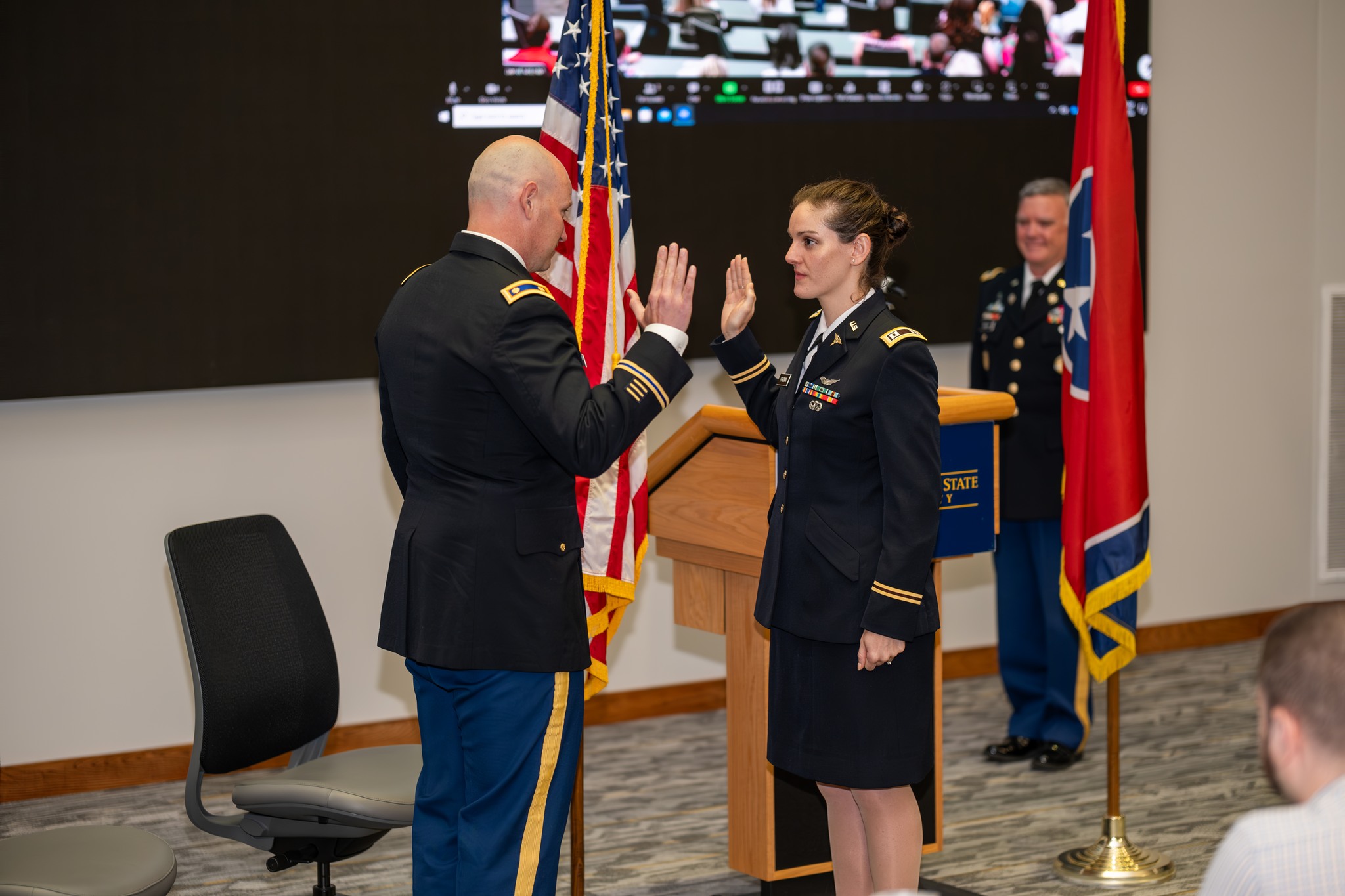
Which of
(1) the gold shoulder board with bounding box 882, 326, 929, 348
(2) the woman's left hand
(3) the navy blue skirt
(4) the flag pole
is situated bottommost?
(4) the flag pole

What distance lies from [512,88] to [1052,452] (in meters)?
2.14

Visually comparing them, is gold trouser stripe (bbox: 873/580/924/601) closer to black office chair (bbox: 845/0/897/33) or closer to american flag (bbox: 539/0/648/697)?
american flag (bbox: 539/0/648/697)

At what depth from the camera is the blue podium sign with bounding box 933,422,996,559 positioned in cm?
323

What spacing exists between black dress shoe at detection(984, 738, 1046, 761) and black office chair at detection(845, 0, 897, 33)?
256cm

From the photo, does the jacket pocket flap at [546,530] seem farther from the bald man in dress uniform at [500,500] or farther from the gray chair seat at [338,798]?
the gray chair seat at [338,798]

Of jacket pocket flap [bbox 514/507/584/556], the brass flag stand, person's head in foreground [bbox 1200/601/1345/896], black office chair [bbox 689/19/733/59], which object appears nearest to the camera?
person's head in foreground [bbox 1200/601/1345/896]

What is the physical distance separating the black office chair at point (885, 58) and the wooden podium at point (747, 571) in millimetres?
2039

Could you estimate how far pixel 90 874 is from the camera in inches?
96.0

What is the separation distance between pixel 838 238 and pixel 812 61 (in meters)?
2.43

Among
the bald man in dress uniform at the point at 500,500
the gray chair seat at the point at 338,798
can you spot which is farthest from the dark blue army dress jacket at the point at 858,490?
the gray chair seat at the point at 338,798

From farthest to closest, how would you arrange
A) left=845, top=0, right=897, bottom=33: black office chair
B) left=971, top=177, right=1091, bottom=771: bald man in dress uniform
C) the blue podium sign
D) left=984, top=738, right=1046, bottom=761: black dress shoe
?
left=845, top=0, right=897, bottom=33: black office chair
left=984, top=738, right=1046, bottom=761: black dress shoe
left=971, top=177, right=1091, bottom=771: bald man in dress uniform
the blue podium sign

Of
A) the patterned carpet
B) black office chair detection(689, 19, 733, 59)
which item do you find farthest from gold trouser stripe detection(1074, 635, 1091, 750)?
→ black office chair detection(689, 19, 733, 59)

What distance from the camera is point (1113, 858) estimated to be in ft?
12.2

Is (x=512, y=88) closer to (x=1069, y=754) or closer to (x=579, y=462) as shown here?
(x=579, y=462)
